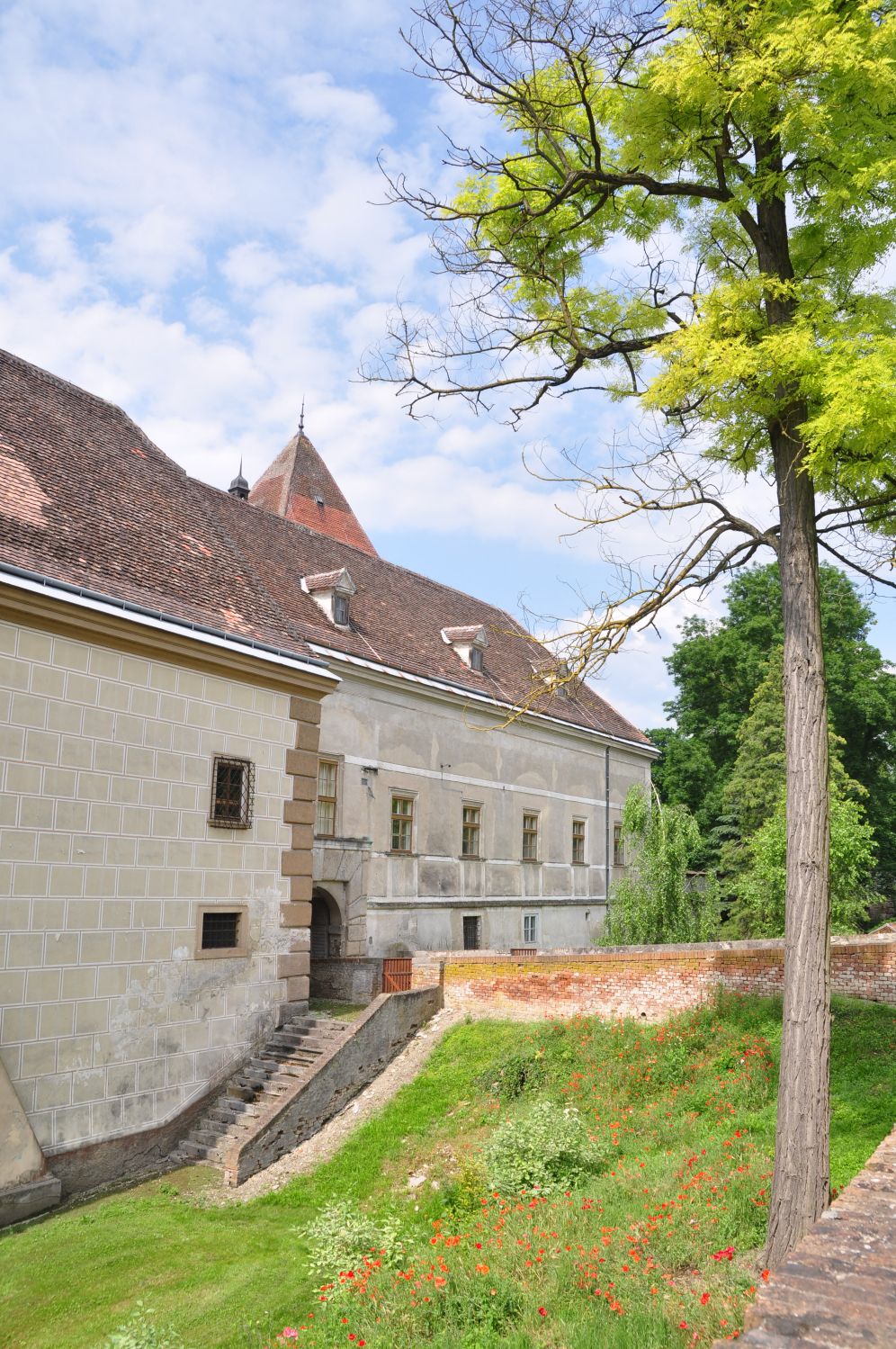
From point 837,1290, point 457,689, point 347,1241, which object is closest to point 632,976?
point 347,1241

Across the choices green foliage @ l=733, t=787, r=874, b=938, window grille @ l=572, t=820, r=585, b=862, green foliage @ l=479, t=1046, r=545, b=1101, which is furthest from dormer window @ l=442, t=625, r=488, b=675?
green foliage @ l=479, t=1046, r=545, b=1101

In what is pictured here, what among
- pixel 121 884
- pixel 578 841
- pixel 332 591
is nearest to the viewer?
pixel 121 884

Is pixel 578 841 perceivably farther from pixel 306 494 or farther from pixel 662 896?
pixel 306 494

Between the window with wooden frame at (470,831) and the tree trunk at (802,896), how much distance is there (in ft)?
59.8

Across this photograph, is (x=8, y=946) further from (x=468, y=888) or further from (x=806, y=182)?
(x=468, y=888)

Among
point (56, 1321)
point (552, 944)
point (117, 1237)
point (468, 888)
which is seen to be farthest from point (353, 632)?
point (56, 1321)

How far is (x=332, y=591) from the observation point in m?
24.0

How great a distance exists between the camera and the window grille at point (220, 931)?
1494cm

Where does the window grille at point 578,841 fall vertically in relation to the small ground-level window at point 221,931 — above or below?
above

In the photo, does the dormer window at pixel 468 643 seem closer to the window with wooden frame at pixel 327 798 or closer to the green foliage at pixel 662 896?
the green foliage at pixel 662 896

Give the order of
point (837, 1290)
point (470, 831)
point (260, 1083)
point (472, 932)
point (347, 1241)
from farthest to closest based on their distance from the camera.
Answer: point (470, 831) < point (472, 932) < point (260, 1083) < point (347, 1241) < point (837, 1290)

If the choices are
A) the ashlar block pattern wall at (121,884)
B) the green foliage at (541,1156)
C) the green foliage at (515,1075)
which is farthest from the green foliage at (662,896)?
the green foliage at (541,1156)

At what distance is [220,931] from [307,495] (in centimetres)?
2347

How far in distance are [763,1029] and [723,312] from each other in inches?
398
